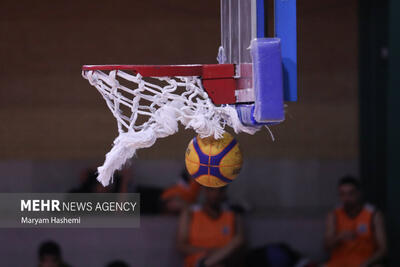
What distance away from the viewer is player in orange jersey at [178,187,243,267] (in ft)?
14.0

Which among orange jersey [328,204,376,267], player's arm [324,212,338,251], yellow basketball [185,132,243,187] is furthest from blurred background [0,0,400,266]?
yellow basketball [185,132,243,187]

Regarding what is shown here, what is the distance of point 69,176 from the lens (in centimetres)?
524

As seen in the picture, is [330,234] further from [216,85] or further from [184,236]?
[216,85]

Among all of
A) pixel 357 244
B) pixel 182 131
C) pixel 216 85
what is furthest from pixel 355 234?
pixel 216 85

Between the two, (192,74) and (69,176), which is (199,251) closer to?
(69,176)

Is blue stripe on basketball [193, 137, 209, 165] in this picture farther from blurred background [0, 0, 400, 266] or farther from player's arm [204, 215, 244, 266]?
blurred background [0, 0, 400, 266]

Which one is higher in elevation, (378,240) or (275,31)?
(275,31)

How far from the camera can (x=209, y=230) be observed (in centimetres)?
440

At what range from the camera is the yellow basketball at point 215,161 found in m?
2.59

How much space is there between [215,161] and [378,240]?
7.39 ft

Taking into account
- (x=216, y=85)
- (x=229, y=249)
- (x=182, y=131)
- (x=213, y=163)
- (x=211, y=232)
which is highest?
(x=216, y=85)

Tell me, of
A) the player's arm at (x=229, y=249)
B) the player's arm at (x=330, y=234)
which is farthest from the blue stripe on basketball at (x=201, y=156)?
the player's arm at (x=330, y=234)

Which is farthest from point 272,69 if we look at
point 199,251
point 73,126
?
point 73,126

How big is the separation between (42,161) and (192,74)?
10.8ft
